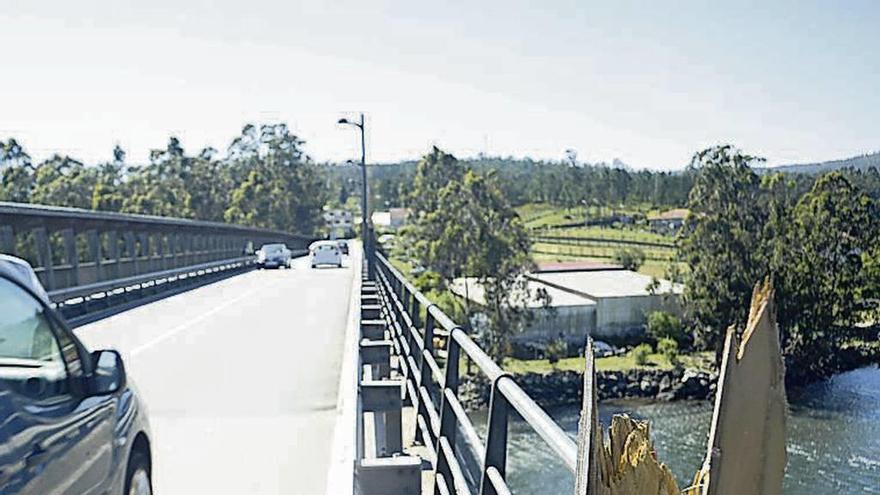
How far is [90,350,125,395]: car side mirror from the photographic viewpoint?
409cm

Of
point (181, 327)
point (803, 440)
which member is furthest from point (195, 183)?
point (181, 327)

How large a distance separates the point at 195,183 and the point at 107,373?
319 feet

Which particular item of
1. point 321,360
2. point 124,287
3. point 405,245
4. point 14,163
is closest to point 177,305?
point 124,287

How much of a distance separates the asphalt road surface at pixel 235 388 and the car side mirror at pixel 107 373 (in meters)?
2.37

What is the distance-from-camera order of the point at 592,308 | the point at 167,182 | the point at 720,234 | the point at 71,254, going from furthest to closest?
the point at 167,182
the point at 592,308
the point at 720,234
the point at 71,254

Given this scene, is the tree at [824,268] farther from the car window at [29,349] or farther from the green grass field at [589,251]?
the car window at [29,349]

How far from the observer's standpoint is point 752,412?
1.04m

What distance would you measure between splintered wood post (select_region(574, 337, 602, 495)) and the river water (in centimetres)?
2233

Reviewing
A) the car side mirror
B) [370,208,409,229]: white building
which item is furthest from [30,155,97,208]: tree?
[370,208,409,229]: white building

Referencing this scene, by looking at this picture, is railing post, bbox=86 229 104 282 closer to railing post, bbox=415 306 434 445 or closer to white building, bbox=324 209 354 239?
railing post, bbox=415 306 434 445

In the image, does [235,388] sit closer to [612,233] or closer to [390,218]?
[612,233]

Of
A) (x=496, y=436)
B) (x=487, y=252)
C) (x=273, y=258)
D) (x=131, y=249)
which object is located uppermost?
(x=496, y=436)

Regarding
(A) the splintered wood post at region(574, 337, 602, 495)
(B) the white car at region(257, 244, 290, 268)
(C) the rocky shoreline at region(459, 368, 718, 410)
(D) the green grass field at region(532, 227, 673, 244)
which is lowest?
(C) the rocky shoreline at region(459, 368, 718, 410)

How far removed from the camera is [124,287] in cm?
2247
